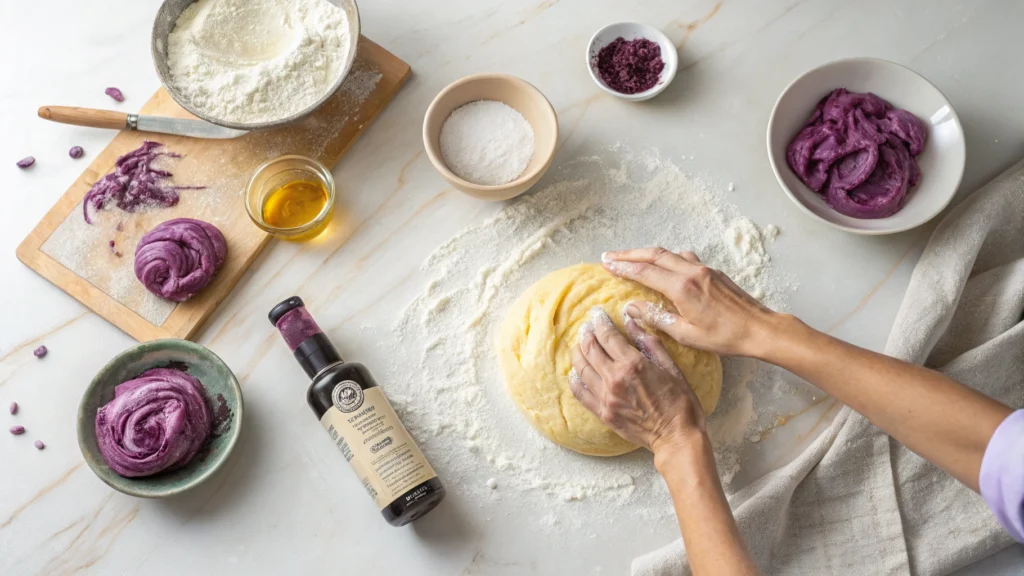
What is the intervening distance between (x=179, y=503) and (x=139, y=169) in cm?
94

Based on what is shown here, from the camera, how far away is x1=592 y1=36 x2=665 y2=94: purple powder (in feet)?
6.97

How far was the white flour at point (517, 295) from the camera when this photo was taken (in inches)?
76.5

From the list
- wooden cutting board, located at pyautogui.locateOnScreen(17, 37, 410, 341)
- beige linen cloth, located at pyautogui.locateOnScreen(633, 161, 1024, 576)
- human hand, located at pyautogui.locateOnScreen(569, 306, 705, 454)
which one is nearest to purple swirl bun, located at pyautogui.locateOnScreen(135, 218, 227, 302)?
wooden cutting board, located at pyautogui.locateOnScreen(17, 37, 410, 341)

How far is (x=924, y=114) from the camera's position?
202 cm

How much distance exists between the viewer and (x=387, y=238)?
6.82ft

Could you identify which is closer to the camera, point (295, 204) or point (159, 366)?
point (159, 366)

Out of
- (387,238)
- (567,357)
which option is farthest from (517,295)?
(387,238)

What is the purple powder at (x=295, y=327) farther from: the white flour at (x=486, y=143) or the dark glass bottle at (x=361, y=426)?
the white flour at (x=486, y=143)

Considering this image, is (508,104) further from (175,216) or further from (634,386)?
(175,216)

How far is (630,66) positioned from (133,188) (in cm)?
149

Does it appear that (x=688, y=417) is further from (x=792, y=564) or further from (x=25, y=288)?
(x=25, y=288)

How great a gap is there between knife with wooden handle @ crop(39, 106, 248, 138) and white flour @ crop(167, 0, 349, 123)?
134 millimetres

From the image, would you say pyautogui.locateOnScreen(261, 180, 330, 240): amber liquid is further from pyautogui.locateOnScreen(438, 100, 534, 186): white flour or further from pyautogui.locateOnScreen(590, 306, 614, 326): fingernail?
pyautogui.locateOnScreen(590, 306, 614, 326): fingernail

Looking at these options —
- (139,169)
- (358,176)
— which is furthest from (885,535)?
(139,169)
